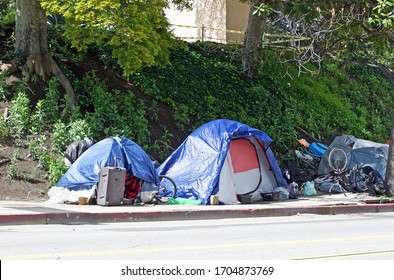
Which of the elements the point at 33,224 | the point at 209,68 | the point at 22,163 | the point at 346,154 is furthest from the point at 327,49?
the point at 33,224

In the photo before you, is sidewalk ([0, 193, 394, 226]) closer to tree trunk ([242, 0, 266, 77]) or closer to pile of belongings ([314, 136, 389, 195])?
pile of belongings ([314, 136, 389, 195])

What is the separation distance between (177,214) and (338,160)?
325 inches

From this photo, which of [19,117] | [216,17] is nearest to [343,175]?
[19,117]

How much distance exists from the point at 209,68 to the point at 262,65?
8.37 ft

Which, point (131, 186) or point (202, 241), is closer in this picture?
point (202, 241)

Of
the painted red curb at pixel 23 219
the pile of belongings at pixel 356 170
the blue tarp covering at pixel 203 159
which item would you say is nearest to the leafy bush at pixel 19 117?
the blue tarp covering at pixel 203 159

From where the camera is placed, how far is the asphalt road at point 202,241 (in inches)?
356

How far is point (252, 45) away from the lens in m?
28.2

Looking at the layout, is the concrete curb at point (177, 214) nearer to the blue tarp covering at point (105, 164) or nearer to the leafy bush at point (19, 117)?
the blue tarp covering at point (105, 164)

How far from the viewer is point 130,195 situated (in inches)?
679

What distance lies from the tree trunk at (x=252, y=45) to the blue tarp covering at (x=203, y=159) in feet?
30.0

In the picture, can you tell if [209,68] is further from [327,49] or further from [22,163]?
[22,163]

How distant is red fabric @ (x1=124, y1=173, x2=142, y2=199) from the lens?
17203 mm

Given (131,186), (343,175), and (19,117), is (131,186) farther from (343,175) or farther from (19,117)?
(343,175)
